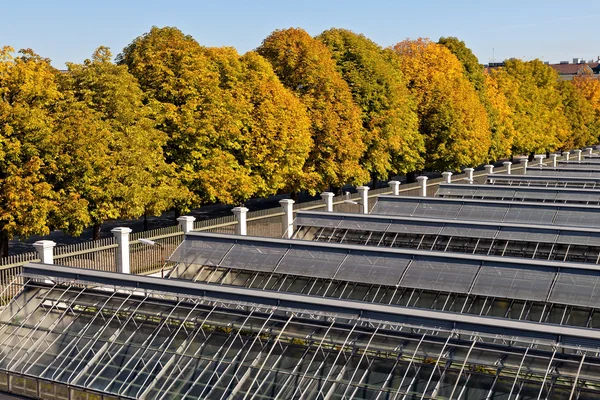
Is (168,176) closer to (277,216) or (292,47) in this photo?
(277,216)

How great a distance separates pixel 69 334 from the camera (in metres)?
20.9

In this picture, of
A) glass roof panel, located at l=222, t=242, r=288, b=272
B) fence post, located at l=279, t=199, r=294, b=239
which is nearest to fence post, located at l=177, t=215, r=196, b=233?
glass roof panel, located at l=222, t=242, r=288, b=272

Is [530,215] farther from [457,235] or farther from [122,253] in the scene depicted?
[122,253]

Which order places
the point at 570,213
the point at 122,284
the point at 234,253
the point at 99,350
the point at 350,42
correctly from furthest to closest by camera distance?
1. the point at 350,42
2. the point at 570,213
3. the point at 234,253
4. the point at 122,284
5. the point at 99,350

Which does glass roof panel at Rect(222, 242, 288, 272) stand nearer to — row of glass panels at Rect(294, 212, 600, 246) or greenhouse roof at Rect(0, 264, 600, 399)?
greenhouse roof at Rect(0, 264, 600, 399)

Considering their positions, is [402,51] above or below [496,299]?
above

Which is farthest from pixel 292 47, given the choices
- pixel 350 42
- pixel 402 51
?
pixel 402 51

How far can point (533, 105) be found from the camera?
87.4 meters

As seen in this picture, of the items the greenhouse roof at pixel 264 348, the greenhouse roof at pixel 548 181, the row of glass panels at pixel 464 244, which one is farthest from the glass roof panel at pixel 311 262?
the greenhouse roof at pixel 548 181

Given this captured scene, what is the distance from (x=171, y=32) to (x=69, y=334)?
25.1 meters

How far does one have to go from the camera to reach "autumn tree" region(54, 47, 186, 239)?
32438 mm

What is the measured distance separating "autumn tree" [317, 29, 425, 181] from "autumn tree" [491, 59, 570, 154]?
29.7 meters

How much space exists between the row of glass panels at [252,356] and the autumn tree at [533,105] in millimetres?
68074

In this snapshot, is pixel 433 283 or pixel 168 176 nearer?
pixel 433 283
